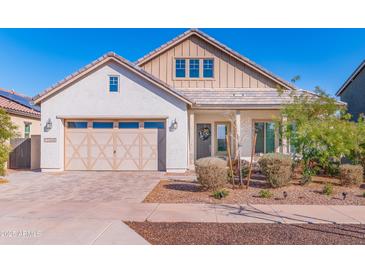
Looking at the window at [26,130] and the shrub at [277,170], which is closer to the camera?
the shrub at [277,170]

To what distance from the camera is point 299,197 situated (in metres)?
8.04

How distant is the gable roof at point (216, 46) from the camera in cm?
1589

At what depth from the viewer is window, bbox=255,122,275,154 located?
1543 cm

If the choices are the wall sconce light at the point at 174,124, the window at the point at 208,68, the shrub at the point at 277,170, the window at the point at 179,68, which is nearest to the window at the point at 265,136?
the window at the point at 208,68

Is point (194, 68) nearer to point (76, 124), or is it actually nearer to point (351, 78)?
point (76, 124)

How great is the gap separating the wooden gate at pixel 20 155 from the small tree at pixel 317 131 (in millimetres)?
14592

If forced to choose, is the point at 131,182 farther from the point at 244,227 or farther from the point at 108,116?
the point at 244,227

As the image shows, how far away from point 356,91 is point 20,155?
78.1ft

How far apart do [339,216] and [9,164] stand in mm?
17234

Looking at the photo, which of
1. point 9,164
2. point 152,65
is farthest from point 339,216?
point 9,164

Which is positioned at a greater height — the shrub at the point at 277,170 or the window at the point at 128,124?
the window at the point at 128,124

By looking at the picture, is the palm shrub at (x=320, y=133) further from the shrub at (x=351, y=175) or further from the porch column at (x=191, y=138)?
the porch column at (x=191, y=138)

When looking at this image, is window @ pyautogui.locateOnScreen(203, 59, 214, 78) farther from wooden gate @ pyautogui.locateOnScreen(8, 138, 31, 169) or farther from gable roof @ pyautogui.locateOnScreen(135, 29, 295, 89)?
wooden gate @ pyautogui.locateOnScreen(8, 138, 31, 169)

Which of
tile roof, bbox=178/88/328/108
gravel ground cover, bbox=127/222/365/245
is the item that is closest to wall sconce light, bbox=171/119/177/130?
tile roof, bbox=178/88/328/108
